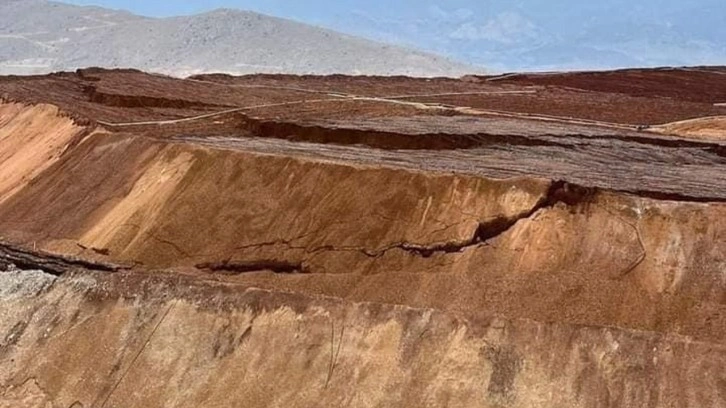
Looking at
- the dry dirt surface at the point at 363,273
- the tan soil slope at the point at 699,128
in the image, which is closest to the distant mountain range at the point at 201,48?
the tan soil slope at the point at 699,128

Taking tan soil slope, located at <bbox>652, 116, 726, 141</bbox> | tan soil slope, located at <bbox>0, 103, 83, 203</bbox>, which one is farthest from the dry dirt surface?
tan soil slope, located at <bbox>652, 116, 726, 141</bbox>

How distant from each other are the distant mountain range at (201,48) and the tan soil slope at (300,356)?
7402 centimetres

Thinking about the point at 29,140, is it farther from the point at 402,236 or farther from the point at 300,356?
the point at 300,356

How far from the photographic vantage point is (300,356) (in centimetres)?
1373

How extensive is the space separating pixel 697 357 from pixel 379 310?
13.9 feet

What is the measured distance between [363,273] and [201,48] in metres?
91.2

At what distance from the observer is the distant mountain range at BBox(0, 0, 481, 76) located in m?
94.8

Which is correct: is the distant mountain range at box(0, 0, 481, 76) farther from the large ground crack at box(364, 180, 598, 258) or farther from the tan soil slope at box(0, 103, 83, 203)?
the large ground crack at box(364, 180, 598, 258)

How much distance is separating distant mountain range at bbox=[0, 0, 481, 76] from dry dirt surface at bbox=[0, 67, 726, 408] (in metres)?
70.4

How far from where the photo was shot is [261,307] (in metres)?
14.4

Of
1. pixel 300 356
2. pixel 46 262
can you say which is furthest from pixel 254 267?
pixel 46 262

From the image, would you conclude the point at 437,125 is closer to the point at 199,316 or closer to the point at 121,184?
the point at 121,184

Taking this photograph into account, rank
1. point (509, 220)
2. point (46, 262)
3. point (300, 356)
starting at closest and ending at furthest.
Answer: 1. point (300, 356)
2. point (509, 220)
3. point (46, 262)

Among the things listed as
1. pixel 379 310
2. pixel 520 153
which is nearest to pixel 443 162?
pixel 520 153
